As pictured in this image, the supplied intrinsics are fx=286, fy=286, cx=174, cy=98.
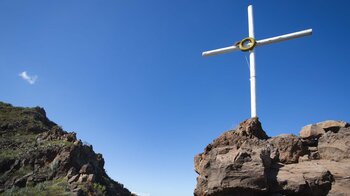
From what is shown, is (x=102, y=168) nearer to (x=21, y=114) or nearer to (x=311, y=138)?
(x=21, y=114)

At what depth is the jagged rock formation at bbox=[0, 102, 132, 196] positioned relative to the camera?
39438 mm

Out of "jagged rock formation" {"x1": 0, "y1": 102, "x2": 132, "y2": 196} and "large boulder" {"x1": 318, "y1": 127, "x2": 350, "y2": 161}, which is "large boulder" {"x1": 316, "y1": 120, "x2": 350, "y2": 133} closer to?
"large boulder" {"x1": 318, "y1": 127, "x2": 350, "y2": 161}

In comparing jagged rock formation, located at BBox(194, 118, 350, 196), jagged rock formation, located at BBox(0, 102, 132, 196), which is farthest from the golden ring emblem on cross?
jagged rock formation, located at BBox(0, 102, 132, 196)

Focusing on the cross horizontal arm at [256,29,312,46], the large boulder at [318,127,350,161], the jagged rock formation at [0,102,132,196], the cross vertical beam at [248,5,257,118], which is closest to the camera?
the large boulder at [318,127,350,161]

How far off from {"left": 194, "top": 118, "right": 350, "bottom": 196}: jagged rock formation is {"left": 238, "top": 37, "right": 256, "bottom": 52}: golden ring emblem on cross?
7480 millimetres

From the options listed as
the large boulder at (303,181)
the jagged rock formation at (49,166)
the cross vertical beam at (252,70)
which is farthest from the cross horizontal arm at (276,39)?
the jagged rock formation at (49,166)

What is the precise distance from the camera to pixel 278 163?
12.9m

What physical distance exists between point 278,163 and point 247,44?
34.8ft

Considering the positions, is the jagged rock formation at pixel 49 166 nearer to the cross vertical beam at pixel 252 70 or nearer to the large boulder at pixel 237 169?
the cross vertical beam at pixel 252 70

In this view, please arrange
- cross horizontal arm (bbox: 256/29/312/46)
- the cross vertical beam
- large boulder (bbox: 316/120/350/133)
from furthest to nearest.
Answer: cross horizontal arm (bbox: 256/29/312/46), the cross vertical beam, large boulder (bbox: 316/120/350/133)

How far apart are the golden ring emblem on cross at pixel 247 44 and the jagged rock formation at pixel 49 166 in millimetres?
27305

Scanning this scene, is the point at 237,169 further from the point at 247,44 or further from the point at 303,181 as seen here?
the point at 247,44

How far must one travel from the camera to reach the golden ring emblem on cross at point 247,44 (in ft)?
67.1

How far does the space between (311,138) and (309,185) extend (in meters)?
3.45
